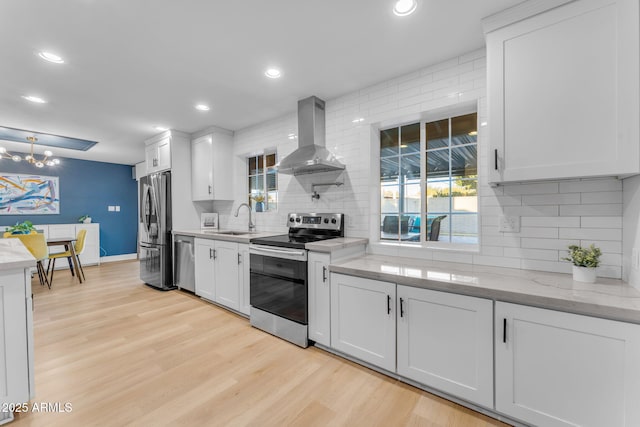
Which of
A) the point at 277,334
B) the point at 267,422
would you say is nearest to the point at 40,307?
the point at 277,334

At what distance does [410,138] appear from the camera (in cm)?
264

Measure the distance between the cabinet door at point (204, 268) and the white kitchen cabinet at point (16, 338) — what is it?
6.16 feet

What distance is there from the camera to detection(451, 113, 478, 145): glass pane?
227 cm

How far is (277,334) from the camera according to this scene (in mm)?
2584

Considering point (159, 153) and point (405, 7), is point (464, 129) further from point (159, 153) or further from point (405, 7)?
point (159, 153)

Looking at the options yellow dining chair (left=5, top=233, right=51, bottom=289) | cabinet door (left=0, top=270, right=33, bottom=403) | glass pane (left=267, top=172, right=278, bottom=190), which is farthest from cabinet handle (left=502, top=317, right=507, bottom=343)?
yellow dining chair (left=5, top=233, right=51, bottom=289)

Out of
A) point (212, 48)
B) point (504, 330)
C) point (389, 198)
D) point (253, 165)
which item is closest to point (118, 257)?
point (253, 165)

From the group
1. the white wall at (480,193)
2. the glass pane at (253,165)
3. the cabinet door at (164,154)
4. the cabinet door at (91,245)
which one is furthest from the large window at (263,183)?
the cabinet door at (91,245)

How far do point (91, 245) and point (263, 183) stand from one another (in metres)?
4.86

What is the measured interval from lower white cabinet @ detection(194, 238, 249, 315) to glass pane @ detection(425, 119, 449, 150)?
215 centimetres

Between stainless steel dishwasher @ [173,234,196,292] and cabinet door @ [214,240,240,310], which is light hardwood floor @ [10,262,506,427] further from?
stainless steel dishwasher @ [173,234,196,292]

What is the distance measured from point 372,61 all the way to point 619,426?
2.66 meters

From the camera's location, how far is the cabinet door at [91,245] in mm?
5957

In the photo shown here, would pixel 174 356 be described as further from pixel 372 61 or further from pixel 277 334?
pixel 372 61
